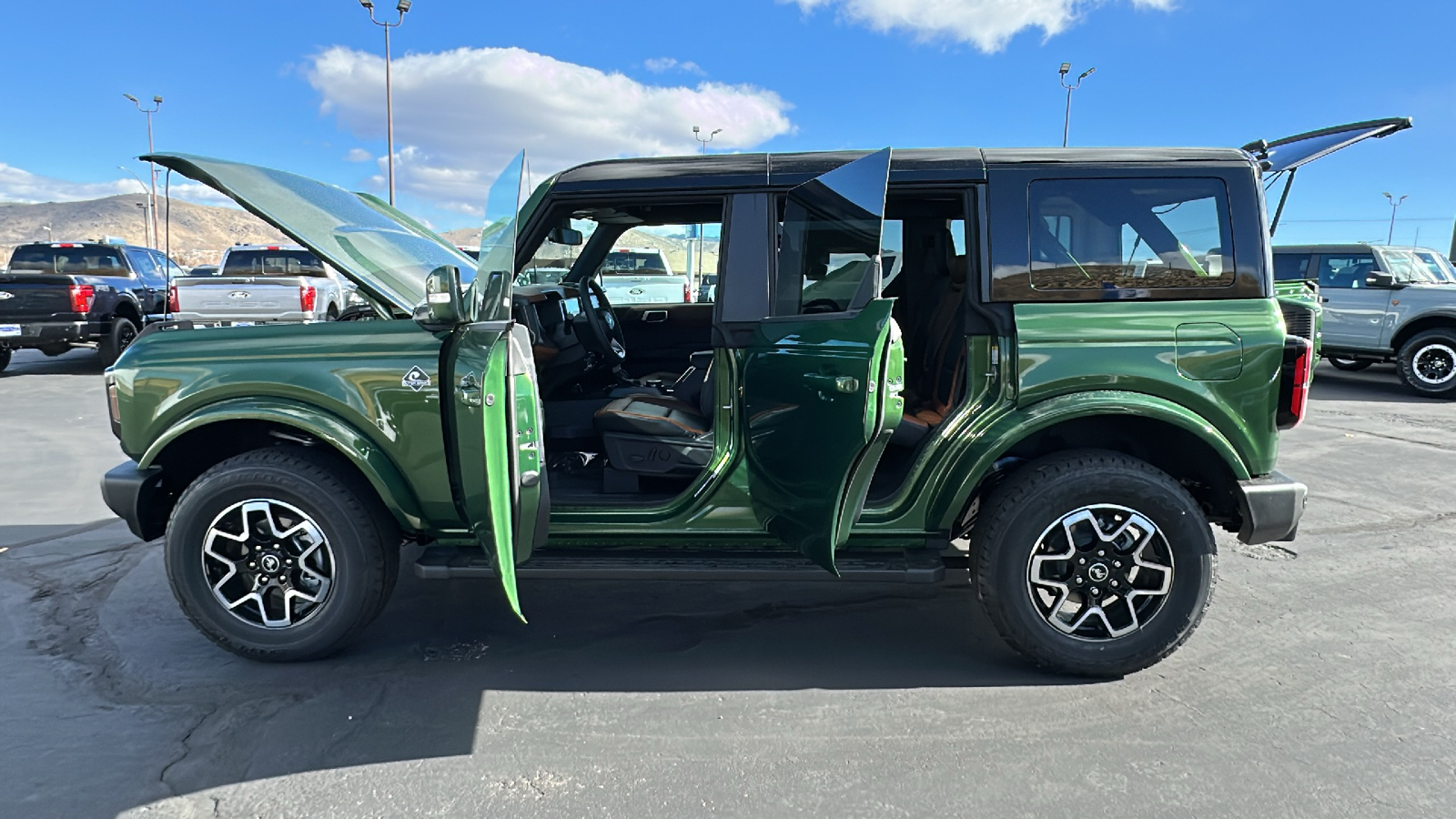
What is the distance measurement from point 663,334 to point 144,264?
1301cm

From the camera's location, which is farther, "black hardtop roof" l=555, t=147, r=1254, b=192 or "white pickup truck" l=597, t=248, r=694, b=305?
"white pickup truck" l=597, t=248, r=694, b=305

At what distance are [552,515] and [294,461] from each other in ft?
3.25

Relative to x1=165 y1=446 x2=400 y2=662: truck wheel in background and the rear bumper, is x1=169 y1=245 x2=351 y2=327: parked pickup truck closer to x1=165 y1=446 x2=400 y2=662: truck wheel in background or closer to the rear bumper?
the rear bumper

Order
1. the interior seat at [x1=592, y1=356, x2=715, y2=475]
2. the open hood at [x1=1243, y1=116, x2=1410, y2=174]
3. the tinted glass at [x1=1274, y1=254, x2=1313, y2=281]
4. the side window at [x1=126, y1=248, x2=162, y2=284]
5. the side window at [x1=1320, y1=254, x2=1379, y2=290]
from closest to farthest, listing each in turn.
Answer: the interior seat at [x1=592, y1=356, x2=715, y2=475], the open hood at [x1=1243, y1=116, x2=1410, y2=174], the side window at [x1=1320, y1=254, x2=1379, y2=290], the tinted glass at [x1=1274, y1=254, x2=1313, y2=281], the side window at [x1=126, y1=248, x2=162, y2=284]

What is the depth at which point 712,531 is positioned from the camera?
10.7 ft

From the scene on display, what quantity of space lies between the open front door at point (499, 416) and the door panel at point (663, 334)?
7.82 feet

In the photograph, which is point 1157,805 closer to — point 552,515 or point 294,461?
point 552,515

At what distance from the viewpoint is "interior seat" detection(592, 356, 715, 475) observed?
3.43 metres

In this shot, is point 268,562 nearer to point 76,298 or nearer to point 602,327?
point 602,327

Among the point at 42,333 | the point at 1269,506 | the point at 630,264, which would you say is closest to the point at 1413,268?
the point at 1269,506

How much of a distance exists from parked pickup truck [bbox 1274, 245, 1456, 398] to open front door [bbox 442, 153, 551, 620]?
37.3ft

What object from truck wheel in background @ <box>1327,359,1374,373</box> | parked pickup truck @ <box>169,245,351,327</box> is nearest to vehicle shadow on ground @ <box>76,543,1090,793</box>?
parked pickup truck @ <box>169,245,351,327</box>

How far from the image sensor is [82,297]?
37.8 ft

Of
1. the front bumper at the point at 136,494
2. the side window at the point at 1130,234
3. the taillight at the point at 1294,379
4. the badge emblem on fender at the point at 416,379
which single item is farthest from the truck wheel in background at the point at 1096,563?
the front bumper at the point at 136,494
